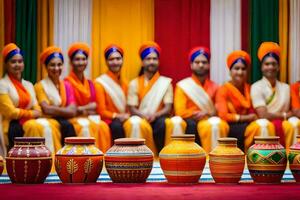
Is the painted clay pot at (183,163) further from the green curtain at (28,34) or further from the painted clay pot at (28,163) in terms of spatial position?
the green curtain at (28,34)

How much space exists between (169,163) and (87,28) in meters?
4.26

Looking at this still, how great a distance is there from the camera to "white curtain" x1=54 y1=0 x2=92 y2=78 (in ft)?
22.9

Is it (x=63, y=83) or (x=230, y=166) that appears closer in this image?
(x=230, y=166)

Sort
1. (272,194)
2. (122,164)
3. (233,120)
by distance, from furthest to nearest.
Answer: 1. (233,120)
2. (122,164)
3. (272,194)

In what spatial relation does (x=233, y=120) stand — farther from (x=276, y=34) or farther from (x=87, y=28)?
(x=87, y=28)

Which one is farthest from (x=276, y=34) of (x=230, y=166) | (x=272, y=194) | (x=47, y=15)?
(x=272, y=194)

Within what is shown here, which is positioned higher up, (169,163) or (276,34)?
(276,34)

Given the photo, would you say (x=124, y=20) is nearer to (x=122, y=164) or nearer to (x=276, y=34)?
(x=276, y=34)

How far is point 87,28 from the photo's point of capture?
277 inches

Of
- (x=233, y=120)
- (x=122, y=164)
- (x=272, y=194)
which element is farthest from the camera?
(x=233, y=120)

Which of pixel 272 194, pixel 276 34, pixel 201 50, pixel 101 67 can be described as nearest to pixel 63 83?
pixel 101 67

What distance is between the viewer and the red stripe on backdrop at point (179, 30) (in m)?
7.11

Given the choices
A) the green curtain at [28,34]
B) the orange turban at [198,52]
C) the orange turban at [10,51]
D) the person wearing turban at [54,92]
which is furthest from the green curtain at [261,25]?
the orange turban at [10,51]

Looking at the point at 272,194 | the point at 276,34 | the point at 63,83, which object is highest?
the point at 276,34
